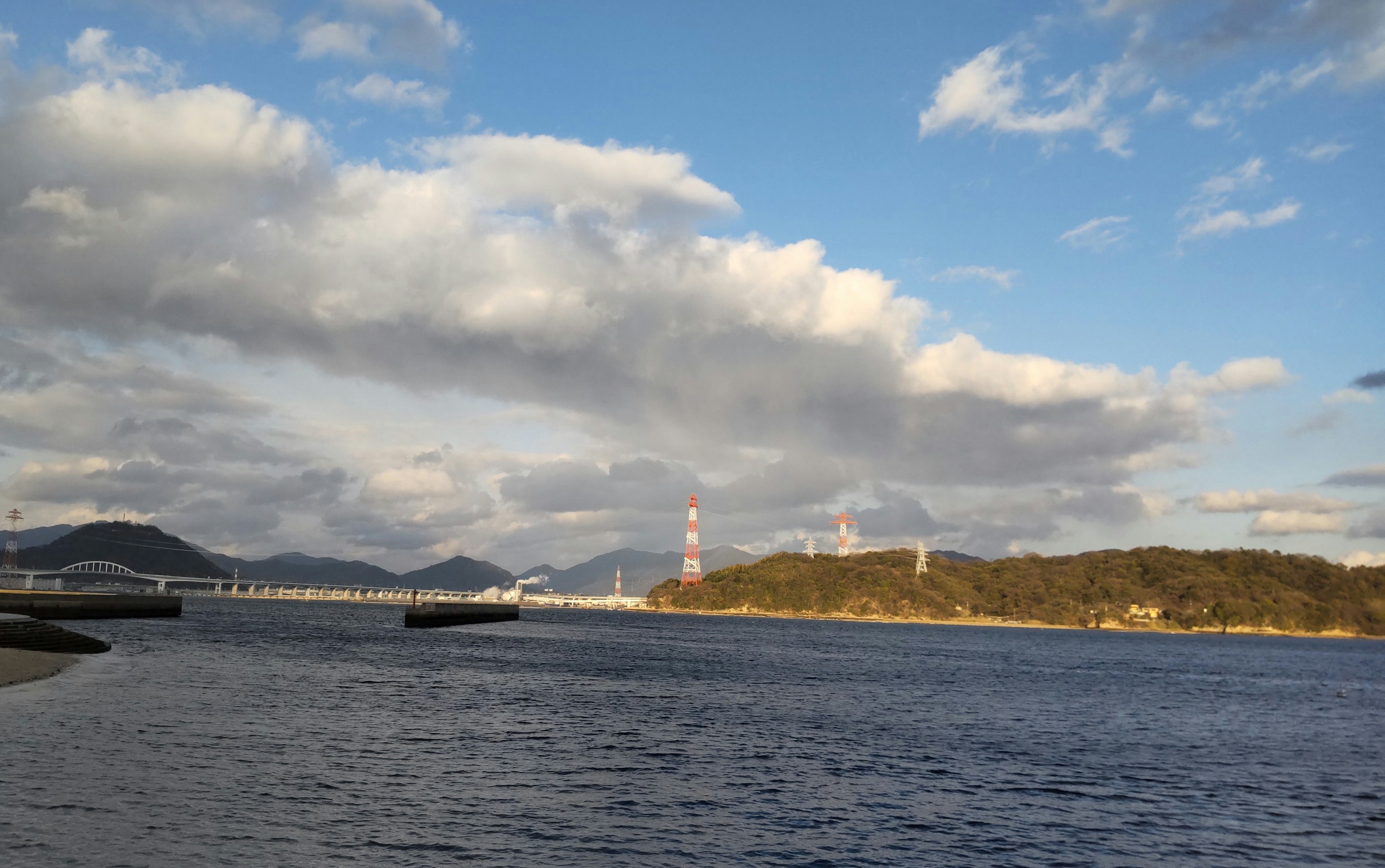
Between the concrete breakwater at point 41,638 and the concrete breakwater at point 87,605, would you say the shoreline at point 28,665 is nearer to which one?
the concrete breakwater at point 41,638

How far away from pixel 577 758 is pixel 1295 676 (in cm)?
11955

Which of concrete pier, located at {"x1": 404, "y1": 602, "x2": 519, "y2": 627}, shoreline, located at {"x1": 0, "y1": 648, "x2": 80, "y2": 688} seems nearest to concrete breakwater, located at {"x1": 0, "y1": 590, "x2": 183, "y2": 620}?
concrete pier, located at {"x1": 404, "y1": 602, "x2": 519, "y2": 627}

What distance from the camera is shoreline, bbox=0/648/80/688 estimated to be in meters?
47.8

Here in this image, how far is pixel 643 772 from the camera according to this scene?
114 ft

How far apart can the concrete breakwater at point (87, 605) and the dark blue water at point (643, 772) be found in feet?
177

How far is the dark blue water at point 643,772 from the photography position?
77.8ft

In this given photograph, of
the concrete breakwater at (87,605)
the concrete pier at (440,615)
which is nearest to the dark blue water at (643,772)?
the concrete breakwater at (87,605)

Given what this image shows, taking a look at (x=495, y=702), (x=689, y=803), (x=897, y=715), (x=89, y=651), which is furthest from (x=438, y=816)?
(x=89, y=651)

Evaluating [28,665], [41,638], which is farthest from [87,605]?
[28,665]

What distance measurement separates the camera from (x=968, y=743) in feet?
151

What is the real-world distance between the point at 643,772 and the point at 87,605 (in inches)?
4965

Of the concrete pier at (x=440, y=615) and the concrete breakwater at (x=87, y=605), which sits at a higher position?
the concrete breakwater at (x=87, y=605)

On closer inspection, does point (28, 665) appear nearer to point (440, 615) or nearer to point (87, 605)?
point (87, 605)

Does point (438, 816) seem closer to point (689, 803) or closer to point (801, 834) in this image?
point (689, 803)
